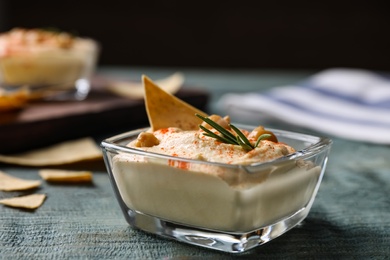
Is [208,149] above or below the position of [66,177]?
above

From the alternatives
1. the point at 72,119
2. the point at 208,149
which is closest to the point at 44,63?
the point at 72,119

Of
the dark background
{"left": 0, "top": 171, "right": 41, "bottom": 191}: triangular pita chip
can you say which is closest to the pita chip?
{"left": 0, "top": 171, "right": 41, "bottom": 191}: triangular pita chip

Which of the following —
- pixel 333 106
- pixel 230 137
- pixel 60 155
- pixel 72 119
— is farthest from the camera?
pixel 333 106

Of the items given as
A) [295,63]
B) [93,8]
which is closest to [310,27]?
[295,63]

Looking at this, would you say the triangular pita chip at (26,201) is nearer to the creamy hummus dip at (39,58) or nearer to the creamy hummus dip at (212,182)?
the creamy hummus dip at (212,182)

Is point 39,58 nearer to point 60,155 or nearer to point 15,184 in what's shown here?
point 60,155

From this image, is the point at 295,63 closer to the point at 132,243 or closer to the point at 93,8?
the point at 93,8

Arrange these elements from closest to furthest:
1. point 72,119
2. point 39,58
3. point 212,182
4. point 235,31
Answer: point 212,182 → point 72,119 → point 39,58 → point 235,31
